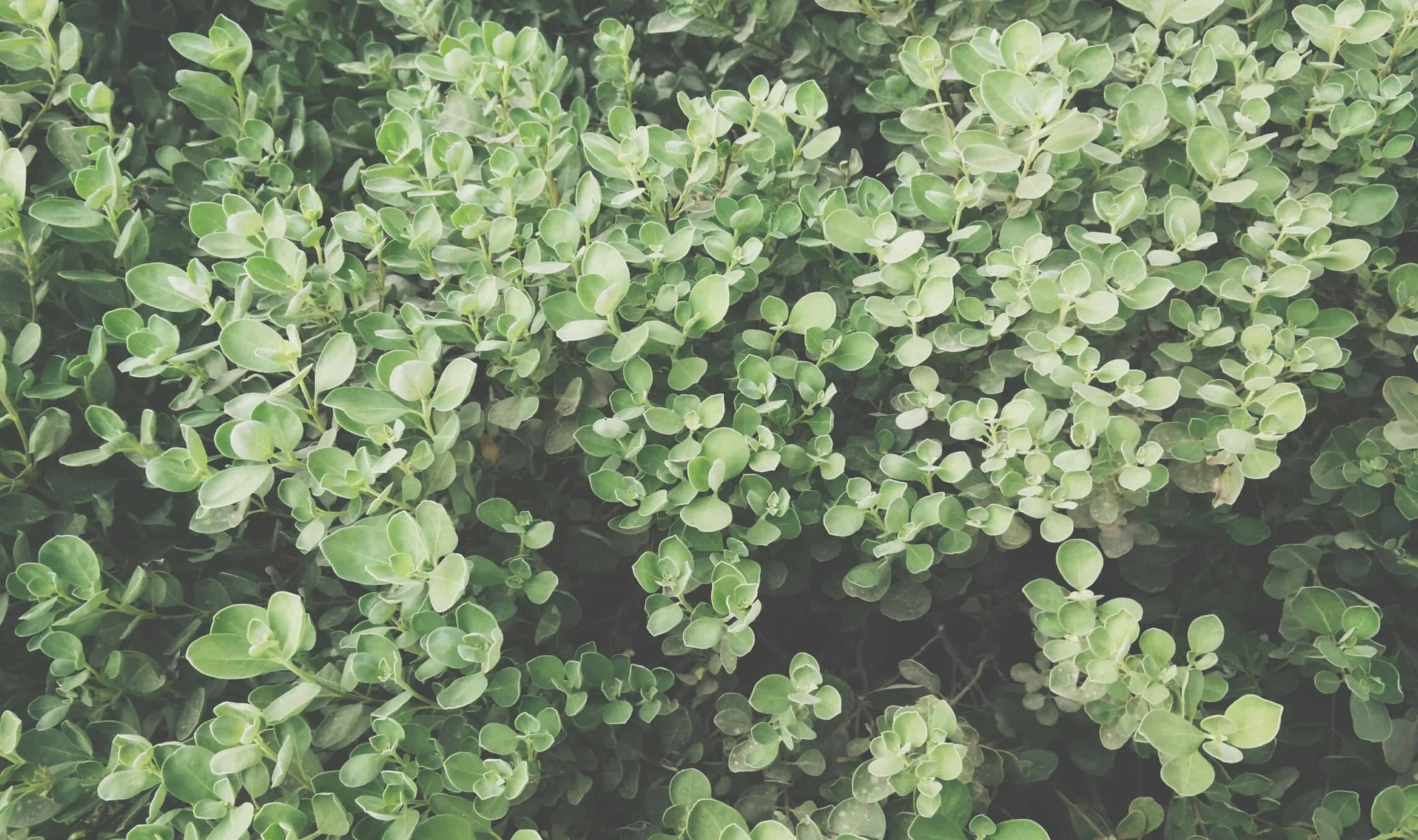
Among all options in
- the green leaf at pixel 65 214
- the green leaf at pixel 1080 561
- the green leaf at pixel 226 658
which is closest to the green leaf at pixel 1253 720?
the green leaf at pixel 1080 561

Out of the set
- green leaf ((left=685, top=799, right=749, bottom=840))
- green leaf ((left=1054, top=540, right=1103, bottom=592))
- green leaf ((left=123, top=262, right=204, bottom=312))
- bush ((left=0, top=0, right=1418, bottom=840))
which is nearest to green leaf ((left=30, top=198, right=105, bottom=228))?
bush ((left=0, top=0, right=1418, bottom=840))

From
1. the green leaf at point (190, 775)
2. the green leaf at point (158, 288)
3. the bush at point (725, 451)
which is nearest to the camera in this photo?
the green leaf at point (190, 775)

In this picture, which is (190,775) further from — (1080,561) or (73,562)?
(1080,561)

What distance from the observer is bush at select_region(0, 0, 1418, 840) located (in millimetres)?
1191

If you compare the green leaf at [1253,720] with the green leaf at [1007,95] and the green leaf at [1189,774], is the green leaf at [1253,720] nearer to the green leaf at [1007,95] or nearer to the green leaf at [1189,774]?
the green leaf at [1189,774]

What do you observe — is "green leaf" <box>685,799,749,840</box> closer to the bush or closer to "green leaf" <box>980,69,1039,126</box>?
the bush

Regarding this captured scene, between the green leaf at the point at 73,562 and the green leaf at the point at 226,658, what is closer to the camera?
the green leaf at the point at 226,658

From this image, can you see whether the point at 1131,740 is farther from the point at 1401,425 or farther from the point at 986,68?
the point at 986,68

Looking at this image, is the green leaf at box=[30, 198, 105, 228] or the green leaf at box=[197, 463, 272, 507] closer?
the green leaf at box=[197, 463, 272, 507]

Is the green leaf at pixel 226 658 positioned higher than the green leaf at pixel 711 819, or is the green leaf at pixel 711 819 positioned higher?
the green leaf at pixel 226 658

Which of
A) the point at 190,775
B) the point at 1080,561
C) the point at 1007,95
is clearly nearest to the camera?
the point at 190,775

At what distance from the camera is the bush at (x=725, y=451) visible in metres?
1.19

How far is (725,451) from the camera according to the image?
1.25 metres

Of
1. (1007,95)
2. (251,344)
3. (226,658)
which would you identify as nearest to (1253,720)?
(1007,95)
